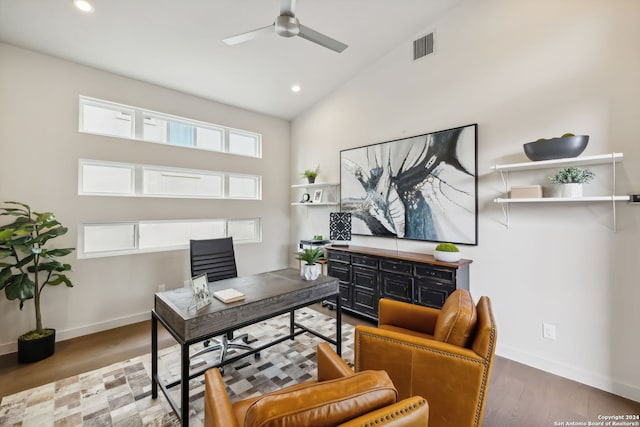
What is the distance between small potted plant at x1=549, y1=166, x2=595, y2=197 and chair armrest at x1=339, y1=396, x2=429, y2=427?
2334mm

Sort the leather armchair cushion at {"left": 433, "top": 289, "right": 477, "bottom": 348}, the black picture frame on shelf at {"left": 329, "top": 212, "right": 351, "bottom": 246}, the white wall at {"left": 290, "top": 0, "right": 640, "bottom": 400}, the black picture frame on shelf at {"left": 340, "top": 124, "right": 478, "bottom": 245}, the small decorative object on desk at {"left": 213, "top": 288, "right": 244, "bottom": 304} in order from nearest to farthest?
the leather armchair cushion at {"left": 433, "top": 289, "right": 477, "bottom": 348}
the small decorative object on desk at {"left": 213, "top": 288, "right": 244, "bottom": 304}
the white wall at {"left": 290, "top": 0, "right": 640, "bottom": 400}
the black picture frame on shelf at {"left": 340, "top": 124, "right": 478, "bottom": 245}
the black picture frame on shelf at {"left": 329, "top": 212, "right": 351, "bottom": 246}

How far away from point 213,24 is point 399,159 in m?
2.61

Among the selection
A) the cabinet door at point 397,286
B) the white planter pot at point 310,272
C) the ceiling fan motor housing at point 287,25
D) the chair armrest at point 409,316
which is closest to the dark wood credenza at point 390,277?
the cabinet door at point 397,286

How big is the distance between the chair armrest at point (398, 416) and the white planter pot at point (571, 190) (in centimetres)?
232

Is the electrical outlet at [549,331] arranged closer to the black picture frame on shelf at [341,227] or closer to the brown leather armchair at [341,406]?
the black picture frame on shelf at [341,227]

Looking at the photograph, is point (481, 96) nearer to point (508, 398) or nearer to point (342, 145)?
point (342, 145)

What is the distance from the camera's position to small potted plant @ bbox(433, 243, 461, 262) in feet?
9.45

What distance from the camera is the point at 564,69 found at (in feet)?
8.07

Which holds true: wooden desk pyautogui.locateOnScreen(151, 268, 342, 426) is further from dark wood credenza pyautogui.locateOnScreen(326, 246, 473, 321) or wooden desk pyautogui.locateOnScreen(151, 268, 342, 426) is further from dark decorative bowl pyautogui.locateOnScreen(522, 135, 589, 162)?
dark decorative bowl pyautogui.locateOnScreen(522, 135, 589, 162)

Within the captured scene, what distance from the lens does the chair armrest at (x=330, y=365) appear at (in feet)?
4.61

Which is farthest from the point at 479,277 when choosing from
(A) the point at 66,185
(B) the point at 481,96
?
(A) the point at 66,185

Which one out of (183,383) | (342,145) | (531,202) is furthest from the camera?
(342,145)

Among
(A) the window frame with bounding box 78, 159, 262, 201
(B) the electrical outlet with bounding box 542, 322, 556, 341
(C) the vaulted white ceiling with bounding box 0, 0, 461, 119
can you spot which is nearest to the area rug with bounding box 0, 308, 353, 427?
(B) the electrical outlet with bounding box 542, 322, 556, 341

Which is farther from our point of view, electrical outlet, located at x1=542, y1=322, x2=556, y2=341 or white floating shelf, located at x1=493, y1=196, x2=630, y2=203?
electrical outlet, located at x1=542, y1=322, x2=556, y2=341
